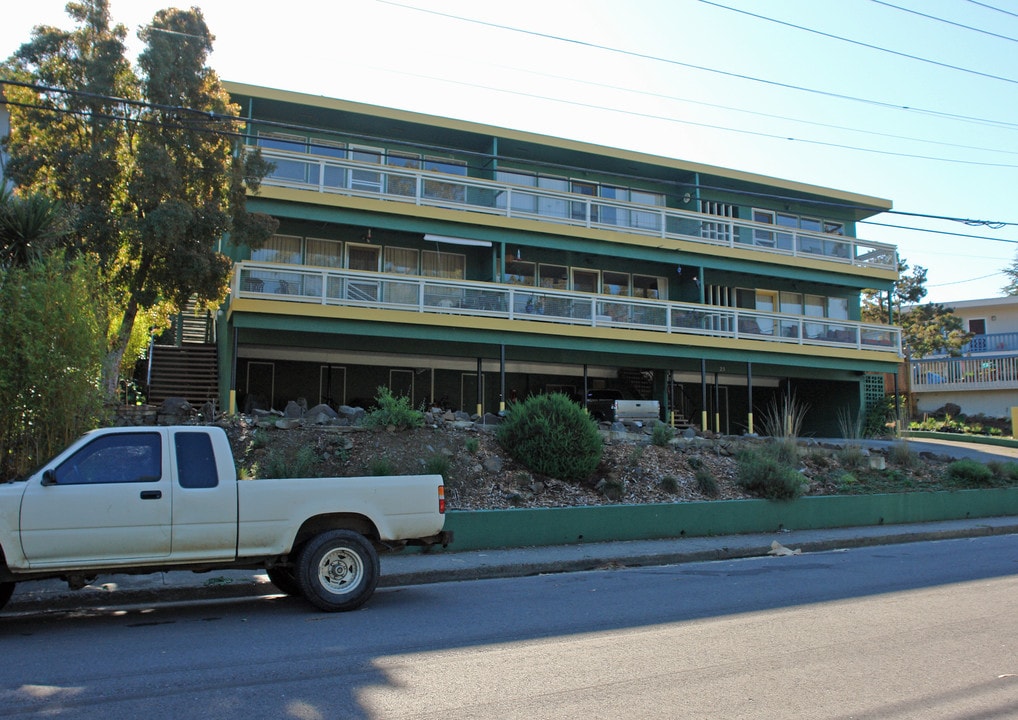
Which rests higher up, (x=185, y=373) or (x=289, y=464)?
(x=185, y=373)

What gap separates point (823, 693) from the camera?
18.4 ft

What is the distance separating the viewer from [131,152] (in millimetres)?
17500

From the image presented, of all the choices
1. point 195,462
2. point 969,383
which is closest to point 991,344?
point 969,383

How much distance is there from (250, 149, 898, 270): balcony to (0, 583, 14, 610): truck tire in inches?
584

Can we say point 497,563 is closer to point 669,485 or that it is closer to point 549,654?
point 549,654

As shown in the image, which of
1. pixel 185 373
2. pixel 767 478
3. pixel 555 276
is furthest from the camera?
pixel 555 276

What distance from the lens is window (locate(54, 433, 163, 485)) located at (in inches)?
310

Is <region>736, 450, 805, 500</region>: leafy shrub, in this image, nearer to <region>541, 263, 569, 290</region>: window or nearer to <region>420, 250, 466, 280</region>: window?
<region>541, 263, 569, 290</region>: window

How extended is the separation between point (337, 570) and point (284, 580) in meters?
1.25

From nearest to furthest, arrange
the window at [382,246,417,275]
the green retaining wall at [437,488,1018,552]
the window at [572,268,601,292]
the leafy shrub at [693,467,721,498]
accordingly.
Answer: the green retaining wall at [437,488,1018,552], the leafy shrub at [693,467,721,498], the window at [382,246,417,275], the window at [572,268,601,292]

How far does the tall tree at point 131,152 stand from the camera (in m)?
16.4

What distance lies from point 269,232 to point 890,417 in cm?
2233

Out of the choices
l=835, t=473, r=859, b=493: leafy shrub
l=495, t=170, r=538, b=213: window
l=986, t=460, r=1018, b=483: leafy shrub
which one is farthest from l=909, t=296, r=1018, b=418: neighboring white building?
l=495, t=170, r=538, b=213: window

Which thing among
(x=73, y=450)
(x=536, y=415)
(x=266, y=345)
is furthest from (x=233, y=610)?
(x=266, y=345)
